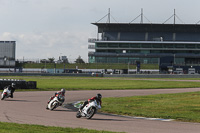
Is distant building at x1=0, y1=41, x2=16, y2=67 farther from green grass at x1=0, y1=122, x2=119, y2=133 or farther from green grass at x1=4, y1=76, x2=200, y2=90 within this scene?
green grass at x1=0, y1=122, x2=119, y2=133

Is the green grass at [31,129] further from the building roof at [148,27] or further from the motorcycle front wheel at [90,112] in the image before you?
the building roof at [148,27]

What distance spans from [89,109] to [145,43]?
462ft

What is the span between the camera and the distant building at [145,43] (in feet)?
507

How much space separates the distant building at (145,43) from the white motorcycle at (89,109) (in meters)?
132

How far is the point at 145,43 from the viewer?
158750mm

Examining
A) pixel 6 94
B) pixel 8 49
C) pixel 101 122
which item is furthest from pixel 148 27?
pixel 101 122

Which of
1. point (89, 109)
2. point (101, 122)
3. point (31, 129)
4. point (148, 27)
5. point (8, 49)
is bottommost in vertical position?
point (101, 122)

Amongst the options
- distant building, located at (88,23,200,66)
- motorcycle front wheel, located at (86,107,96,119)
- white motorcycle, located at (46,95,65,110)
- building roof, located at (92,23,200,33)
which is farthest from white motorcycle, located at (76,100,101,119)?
building roof, located at (92,23,200,33)

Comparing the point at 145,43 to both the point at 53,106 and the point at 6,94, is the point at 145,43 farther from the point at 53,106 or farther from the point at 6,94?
the point at 53,106

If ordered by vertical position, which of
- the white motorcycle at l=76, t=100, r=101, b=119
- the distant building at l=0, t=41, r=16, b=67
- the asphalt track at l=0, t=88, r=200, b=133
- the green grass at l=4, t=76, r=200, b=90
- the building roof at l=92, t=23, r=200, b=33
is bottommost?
the asphalt track at l=0, t=88, r=200, b=133

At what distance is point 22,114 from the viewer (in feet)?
67.0

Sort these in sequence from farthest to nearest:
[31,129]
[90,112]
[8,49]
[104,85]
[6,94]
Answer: [8,49] → [104,85] → [6,94] → [90,112] → [31,129]

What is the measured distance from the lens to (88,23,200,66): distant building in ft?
507

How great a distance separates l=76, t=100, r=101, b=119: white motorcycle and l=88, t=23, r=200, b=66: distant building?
434 feet
